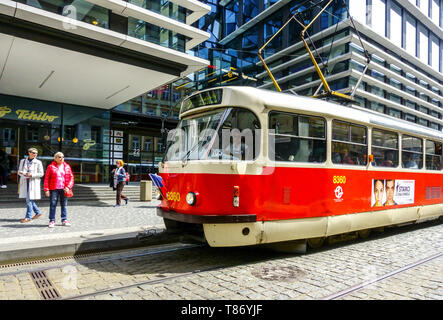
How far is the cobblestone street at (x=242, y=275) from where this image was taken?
3867 millimetres

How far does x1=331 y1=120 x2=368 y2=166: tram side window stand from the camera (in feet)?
19.6

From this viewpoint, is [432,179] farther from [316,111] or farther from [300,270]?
[300,270]

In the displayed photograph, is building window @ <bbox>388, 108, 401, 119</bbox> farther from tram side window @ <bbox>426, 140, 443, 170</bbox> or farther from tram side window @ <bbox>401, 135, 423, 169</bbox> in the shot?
tram side window @ <bbox>401, 135, 423, 169</bbox>

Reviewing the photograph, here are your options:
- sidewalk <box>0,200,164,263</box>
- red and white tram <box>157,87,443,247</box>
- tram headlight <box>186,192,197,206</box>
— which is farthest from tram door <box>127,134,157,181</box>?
tram headlight <box>186,192,197,206</box>

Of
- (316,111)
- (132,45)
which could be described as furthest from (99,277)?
(132,45)

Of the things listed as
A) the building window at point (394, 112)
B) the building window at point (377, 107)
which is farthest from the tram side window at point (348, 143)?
the building window at point (394, 112)

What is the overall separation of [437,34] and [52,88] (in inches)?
1601

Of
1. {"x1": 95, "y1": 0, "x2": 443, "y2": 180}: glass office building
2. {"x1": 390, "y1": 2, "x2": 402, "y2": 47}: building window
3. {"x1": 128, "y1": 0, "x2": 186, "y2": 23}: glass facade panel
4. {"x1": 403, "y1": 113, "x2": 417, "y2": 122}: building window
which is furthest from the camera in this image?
{"x1": 403, "y1": 113, "x2": 417, "y2": 122}: building window

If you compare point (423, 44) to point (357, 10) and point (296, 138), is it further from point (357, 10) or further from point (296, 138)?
point (296, 138)

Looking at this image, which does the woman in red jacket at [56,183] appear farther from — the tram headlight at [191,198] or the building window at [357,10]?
the building window at [357,10]

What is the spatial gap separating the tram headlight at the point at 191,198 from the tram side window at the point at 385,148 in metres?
4.14

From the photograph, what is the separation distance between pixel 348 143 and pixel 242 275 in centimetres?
335

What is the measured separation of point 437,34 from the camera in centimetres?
3688

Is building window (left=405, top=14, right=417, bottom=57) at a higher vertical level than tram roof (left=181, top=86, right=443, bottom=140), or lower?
higher
